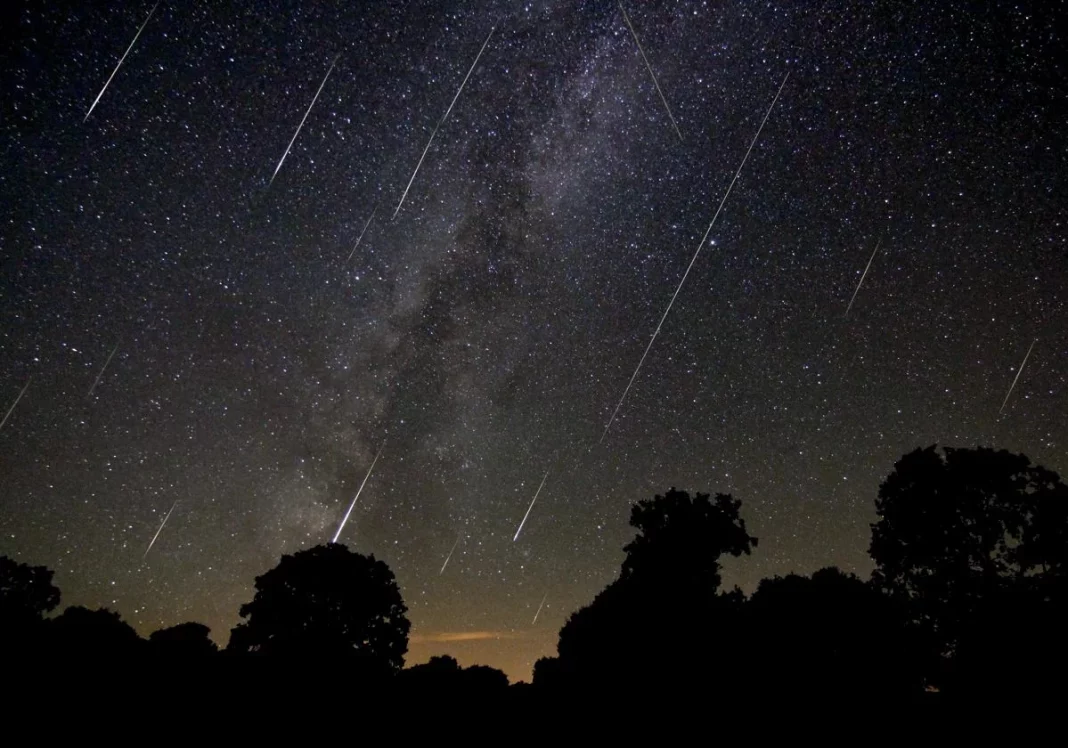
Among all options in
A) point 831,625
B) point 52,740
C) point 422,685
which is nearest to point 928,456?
point 831,625

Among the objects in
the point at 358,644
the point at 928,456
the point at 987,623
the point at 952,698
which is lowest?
the point at 358,644

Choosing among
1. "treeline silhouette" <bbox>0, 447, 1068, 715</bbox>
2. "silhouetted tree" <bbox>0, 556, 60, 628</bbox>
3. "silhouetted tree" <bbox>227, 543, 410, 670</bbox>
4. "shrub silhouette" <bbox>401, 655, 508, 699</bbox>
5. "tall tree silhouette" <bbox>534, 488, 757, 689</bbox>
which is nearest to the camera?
"treeline silhouette" <bbox>0, 447, 1068, 715</bbox>

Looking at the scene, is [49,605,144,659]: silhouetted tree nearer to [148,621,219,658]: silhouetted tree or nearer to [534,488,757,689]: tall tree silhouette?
→ [148,621,219,658]: silhouetted tree

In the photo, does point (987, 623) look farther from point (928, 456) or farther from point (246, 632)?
point (246, 632)

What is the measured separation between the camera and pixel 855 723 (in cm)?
1384

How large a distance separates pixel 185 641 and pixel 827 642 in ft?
91.1

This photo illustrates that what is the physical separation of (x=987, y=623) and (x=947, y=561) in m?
2.58

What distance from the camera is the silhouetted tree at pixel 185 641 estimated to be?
1941cm

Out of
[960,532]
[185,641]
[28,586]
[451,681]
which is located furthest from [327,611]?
[960,532]

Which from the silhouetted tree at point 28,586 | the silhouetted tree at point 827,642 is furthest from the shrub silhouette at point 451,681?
the silhouetted tree at point 28,586

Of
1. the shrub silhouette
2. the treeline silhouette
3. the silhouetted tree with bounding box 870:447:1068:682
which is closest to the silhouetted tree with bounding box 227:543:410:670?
the treeline silhouette

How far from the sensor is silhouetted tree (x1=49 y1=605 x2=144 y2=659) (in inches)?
574

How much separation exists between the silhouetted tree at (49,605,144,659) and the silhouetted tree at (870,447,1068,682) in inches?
995

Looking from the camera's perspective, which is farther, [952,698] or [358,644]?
[358,644]
